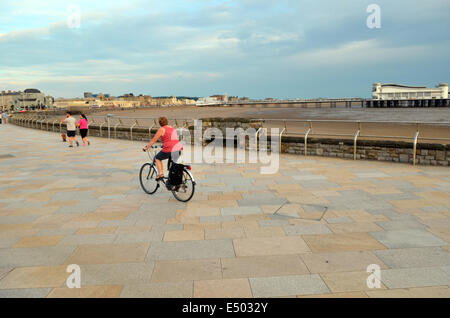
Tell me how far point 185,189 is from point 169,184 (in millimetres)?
326

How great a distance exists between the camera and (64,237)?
520 cm

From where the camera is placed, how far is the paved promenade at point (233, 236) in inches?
148

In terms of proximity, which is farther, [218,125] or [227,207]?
[218,125]

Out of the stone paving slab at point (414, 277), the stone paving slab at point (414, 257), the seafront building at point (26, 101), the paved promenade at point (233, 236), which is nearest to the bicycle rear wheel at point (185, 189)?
the paved promenade at point (233, 236)

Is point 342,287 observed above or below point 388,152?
below

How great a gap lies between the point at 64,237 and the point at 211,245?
2.21 m

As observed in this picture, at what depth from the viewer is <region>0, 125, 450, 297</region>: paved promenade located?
12.3ft

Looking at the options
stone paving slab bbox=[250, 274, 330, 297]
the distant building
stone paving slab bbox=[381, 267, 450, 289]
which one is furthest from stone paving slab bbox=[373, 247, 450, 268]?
the distant building

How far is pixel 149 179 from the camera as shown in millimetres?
7637

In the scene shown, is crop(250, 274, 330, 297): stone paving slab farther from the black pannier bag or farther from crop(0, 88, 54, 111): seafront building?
crop(0, 88, 54, 111): seafront building

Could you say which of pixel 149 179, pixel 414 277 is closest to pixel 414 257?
pixel 414 277
